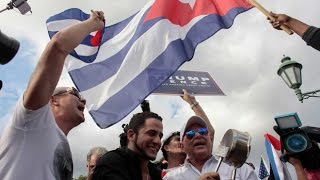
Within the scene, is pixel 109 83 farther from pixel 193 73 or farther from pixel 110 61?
pixel 193 73

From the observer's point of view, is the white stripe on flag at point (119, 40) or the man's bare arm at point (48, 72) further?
the white stripe on flag at point (119, 40)

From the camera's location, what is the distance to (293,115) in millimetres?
2721

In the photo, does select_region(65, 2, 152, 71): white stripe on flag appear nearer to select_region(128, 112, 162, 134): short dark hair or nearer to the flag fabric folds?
select_region(128, 112, 162, 134): short dark hair

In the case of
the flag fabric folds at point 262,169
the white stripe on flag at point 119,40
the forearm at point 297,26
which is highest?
the white stripe on flag at point 119,40

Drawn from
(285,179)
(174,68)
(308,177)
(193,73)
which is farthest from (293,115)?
(193,73)

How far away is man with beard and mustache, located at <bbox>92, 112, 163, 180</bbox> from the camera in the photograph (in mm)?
3301

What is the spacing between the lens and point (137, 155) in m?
3.62

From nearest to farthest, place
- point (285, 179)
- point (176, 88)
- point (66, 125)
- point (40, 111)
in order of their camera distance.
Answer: point (40, 111)
point (66, 125)
point (285, 179)
point (176, 88)

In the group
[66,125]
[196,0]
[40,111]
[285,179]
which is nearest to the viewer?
[40,111]

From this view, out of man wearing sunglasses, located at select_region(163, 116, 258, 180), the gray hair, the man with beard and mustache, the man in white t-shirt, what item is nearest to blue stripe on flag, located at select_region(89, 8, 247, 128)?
the gray hair

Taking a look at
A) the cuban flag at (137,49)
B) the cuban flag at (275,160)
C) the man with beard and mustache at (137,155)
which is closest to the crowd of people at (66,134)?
the man with beard and mustache at (137,155)

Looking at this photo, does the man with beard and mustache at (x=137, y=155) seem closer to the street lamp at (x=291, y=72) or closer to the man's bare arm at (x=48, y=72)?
the man's bare arm at (x=48, y=72)

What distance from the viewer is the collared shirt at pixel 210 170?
3607 mm

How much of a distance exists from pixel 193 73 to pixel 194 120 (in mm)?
2275
